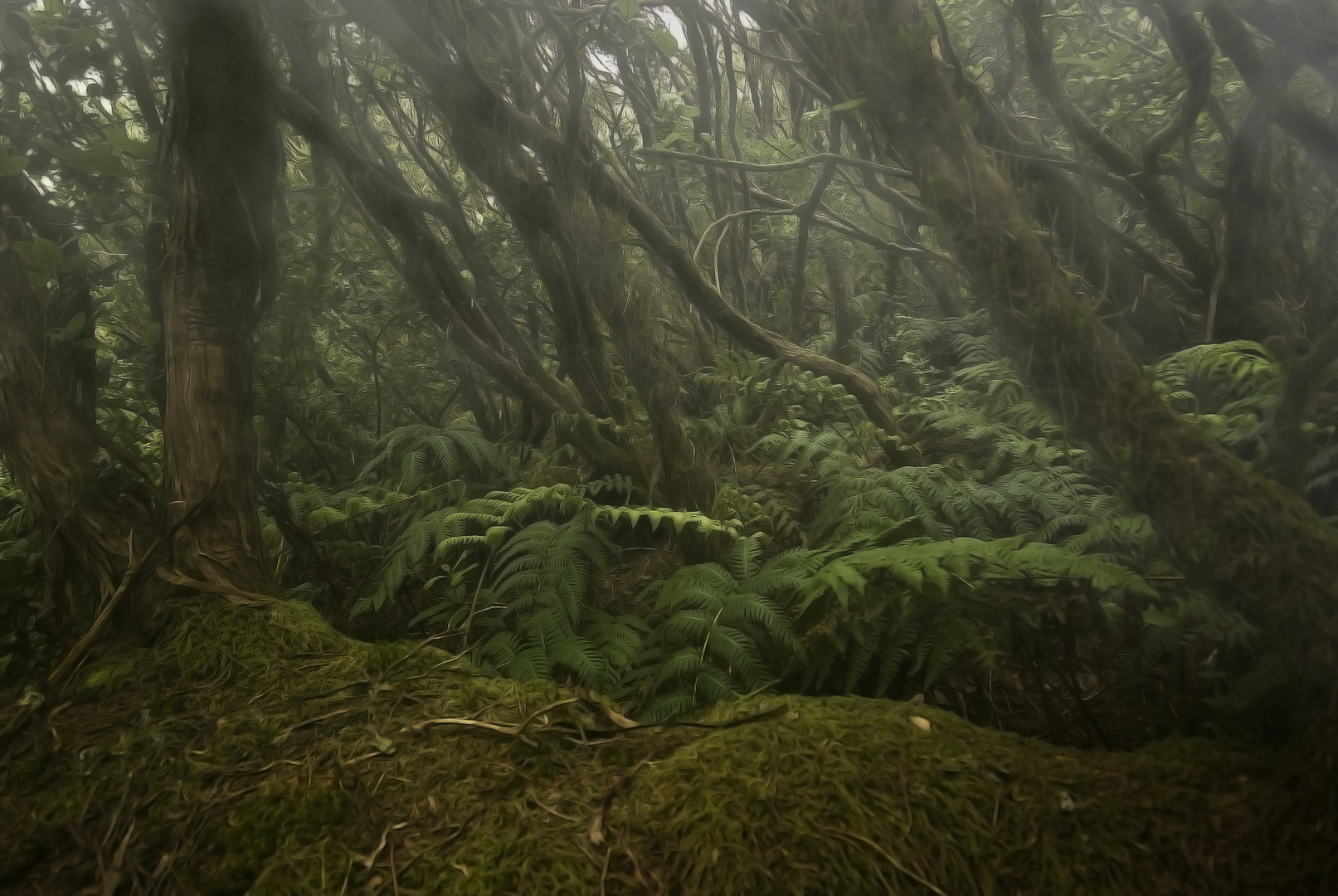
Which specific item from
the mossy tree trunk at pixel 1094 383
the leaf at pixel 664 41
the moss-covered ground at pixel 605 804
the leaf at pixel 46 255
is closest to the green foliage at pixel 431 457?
the leaf at pixel 46 255

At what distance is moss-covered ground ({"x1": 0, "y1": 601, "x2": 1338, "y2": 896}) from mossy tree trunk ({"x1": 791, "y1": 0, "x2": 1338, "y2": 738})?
1.20 ft

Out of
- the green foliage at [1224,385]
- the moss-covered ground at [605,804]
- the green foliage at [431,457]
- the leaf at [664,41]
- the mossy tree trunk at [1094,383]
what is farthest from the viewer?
the green foliage at [431,457]

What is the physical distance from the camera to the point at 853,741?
154cm

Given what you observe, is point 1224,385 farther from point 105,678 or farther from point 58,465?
point 58,465

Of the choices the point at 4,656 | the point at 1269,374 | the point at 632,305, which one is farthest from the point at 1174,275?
the point at 4,656

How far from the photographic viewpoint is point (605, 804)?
57.8 inches

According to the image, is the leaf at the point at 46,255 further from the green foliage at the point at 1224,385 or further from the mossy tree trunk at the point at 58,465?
the green foliage at the point at 1224,385

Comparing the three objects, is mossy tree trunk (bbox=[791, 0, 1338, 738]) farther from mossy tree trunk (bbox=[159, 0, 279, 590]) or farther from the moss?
the moss

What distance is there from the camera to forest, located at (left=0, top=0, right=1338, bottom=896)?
4.66ft

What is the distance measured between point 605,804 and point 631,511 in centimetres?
164

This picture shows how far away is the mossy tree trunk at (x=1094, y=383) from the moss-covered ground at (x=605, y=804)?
0.36 m

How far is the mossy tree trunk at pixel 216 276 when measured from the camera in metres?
2.43

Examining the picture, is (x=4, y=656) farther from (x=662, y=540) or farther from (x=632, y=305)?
(x=632, y=305)

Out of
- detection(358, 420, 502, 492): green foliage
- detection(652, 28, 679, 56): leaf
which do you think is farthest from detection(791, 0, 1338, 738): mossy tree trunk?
detection(358, 420, 502, 492): green foliage
